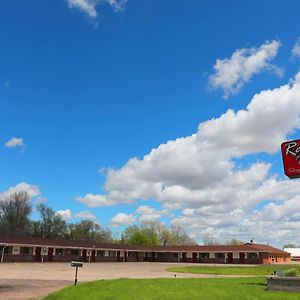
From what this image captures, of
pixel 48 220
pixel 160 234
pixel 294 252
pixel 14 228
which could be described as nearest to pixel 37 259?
pixel 14 228

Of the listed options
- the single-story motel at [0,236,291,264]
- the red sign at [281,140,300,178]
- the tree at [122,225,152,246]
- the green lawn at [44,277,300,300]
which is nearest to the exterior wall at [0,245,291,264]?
the single-story motel at [0,236,291,264]

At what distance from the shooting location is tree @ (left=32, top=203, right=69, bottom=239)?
9601cm

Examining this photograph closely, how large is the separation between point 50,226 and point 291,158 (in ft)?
288

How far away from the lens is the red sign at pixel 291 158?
1769cm

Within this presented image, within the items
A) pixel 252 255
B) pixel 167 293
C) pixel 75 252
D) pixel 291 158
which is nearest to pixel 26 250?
pixel 75 252

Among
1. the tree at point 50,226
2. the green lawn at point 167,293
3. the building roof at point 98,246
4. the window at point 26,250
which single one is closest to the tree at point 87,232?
the tree at point 50,226

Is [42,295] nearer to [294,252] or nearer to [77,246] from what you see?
[77,246]

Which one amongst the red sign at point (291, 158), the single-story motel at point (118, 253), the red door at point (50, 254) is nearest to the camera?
the red sign at point (291, 158)

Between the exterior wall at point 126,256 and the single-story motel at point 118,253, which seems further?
the exterior wall at point 126,256

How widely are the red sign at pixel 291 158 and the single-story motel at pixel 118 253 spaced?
42.2 m

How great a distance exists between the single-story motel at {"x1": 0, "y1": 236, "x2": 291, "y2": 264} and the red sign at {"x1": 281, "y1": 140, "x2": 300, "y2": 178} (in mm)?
42232

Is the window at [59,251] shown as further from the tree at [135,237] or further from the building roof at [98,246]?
the tree at [135,237]

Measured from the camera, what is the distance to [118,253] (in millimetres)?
76500

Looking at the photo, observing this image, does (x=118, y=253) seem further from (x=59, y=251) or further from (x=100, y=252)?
(x=59, y=251)
